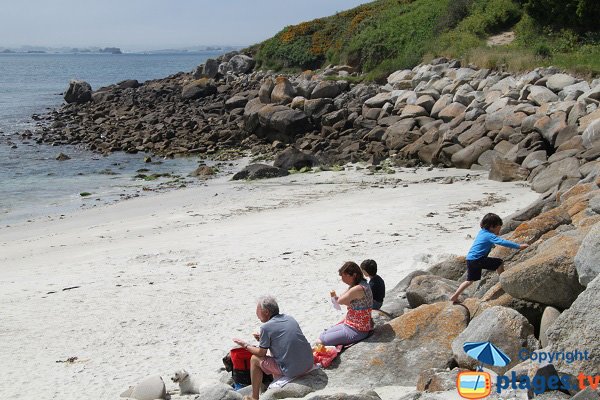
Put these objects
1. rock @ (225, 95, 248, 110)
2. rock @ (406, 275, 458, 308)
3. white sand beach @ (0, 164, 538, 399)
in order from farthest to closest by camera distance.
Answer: rock @ (225, 95, 248, 110) → white sand beach @ (0, 164, 538, 399) → rock @ (406, 275, 458, 308)

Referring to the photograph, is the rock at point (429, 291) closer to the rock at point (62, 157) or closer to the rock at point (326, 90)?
the rock at point (326, 90)

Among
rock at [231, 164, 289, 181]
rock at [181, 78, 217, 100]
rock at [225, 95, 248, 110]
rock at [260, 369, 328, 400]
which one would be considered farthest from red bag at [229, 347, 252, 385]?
rock at [181, 78, 217, 100]

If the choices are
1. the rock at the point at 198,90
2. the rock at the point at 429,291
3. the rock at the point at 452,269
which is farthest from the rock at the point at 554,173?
the rock at the point at 198,90

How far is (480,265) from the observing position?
29.6 ft

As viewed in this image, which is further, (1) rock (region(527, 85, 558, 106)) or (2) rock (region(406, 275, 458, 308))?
(1) rock (region(527, 85, 558, 106))

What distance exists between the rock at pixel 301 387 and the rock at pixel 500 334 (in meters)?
1.46

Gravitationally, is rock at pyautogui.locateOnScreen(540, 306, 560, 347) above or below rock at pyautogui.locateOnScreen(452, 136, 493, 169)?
above

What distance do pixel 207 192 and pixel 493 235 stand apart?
15661mm

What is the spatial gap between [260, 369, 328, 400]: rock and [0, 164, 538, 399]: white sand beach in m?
1.57

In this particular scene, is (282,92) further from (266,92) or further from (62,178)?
(62,178)

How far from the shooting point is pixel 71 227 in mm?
20281

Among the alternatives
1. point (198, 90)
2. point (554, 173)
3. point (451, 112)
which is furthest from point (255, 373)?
point (198, 90)

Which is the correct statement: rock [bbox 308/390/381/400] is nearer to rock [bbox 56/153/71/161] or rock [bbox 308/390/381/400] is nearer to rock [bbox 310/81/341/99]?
rock [bbox 310/81/341/99]

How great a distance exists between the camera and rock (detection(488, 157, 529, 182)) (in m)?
20.1
